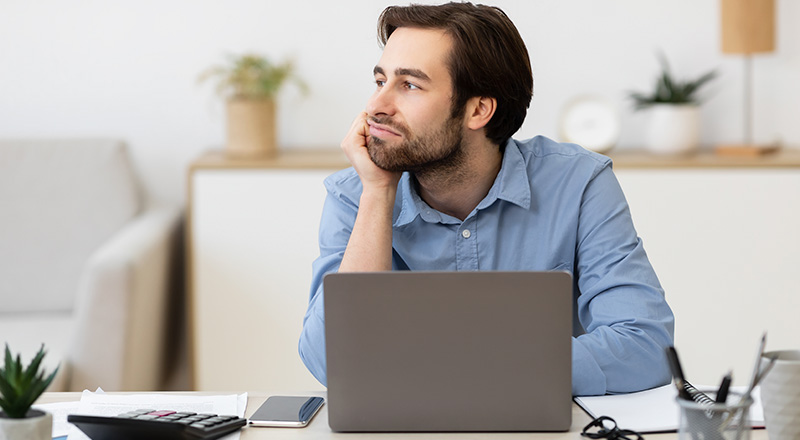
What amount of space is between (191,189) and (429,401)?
70.5 inches

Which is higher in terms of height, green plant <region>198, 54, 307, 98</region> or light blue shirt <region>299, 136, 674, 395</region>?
green plant <region>198, 54, 307, 98</region>

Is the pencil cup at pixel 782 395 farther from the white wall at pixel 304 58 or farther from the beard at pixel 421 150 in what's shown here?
the white wall at pixel 304 58

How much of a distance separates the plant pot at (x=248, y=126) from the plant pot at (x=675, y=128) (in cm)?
119

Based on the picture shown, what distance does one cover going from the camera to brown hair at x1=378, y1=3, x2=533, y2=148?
159cm

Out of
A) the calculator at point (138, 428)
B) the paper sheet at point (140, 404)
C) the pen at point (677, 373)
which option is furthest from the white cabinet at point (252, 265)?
the pen at point (677, 373)

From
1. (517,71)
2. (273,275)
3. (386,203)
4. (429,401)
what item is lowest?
(273,275)

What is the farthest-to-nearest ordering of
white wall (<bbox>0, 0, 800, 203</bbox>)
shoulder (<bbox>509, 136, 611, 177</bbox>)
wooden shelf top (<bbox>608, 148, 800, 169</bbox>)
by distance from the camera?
white wall (<bbox>0, 0, 800, 203</bbox>) → wooden shelf top (<bbox>608, 148, 800, 169</bbox>) → shoulder (<bbox>509, 136, 611, 177</bbox>)

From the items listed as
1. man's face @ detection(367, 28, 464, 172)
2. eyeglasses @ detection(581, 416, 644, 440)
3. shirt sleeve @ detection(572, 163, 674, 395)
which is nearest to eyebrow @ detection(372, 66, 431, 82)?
man's face @ detection(367, 28, 464, 172)

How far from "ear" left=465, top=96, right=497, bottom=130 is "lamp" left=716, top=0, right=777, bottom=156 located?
1377 mm

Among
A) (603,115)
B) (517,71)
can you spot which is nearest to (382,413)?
(517,71)

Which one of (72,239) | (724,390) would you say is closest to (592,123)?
(72,239)

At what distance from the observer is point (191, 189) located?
2.69 meters

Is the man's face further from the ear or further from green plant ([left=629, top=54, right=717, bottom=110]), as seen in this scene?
green plant ([left=629, top=54, right=717, bottom=110])

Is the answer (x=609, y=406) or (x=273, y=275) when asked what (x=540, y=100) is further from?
(x=609, y=406)
